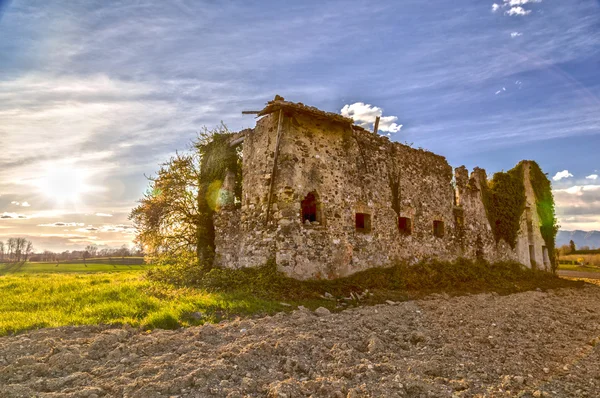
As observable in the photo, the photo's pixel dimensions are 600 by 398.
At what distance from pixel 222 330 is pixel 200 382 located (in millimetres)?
2134

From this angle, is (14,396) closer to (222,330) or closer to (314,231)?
(222,330)

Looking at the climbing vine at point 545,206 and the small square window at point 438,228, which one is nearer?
the small square window at point 438,228

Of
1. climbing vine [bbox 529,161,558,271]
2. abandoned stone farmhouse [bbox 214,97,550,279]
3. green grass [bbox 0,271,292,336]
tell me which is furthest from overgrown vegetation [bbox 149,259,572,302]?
climbing vine [bbox 529,161,558,271]

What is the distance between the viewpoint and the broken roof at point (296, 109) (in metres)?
11.2

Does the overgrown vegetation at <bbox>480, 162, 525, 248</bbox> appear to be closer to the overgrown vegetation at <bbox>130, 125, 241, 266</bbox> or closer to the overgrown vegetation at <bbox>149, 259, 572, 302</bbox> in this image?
the overgrown vegetation at <bbox>149, 259, 572, 302</bbox>

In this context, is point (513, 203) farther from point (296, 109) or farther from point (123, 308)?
point (123, 308)

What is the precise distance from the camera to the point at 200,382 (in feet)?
13.5

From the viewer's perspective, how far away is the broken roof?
440 inches

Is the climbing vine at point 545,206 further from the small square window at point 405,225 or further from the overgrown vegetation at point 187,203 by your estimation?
the overgrown vegetation at point 187,203

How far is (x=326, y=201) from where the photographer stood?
38.9 ft

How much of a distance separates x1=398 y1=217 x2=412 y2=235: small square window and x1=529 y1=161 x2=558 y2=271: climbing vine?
39.0 feet

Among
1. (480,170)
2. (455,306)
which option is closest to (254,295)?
(455,306)

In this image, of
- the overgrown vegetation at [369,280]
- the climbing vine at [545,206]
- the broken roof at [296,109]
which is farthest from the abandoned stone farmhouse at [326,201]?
the climbing vine at [545,206]

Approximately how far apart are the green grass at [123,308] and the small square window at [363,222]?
5.44m
